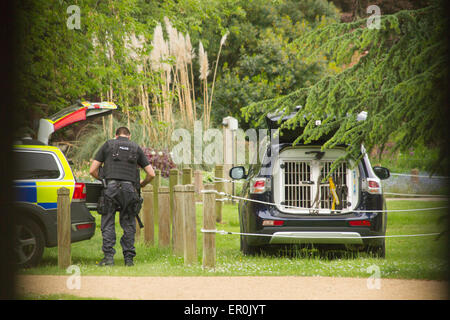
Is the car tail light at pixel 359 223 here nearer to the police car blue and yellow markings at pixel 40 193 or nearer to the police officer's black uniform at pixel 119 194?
the police officer's black uniform at pixel 119 194

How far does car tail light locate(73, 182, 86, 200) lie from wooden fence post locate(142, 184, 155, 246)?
4.53ft

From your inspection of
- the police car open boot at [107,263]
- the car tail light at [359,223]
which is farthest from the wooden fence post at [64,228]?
the car tail light at [359,223]

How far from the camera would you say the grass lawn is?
7352 millimetres

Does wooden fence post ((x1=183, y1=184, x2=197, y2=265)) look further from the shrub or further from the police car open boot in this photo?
the shrub

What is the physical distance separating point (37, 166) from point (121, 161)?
1100mm

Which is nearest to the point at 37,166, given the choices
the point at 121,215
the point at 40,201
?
the point at 40,201

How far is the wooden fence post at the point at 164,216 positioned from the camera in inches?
362

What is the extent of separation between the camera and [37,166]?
8219 mm

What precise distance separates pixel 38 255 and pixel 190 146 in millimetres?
10699

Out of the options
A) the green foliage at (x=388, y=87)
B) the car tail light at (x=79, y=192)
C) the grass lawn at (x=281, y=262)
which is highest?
the green foliage at (x=388, y=87)

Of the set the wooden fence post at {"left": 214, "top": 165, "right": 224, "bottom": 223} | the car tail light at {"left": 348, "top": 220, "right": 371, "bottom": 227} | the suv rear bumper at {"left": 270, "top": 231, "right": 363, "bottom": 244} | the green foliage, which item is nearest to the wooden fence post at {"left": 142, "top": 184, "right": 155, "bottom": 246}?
the suv rear bumper at {"left": 270, "top": 231, "right": 363, "bottom": 244}

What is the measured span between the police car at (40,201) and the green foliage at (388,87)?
2.77m

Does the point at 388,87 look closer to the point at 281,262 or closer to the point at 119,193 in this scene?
the point at 281,262
